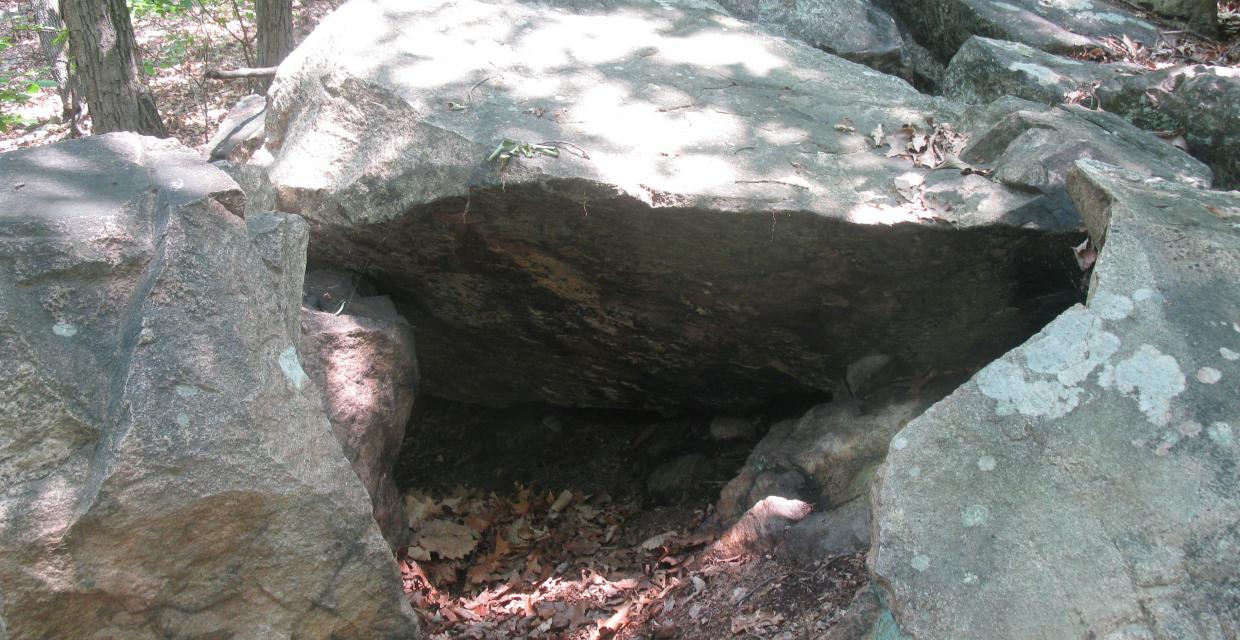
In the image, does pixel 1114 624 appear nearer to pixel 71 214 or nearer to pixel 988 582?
pixel 988 582

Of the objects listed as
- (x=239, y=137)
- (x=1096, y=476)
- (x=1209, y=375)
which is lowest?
(x=239, y=137)

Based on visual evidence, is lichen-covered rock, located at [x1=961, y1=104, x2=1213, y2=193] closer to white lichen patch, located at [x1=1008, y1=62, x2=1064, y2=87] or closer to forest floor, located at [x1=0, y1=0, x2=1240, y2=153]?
white lichen patch, located at [x1=1008, y1=62, x2=1064, y2=87]

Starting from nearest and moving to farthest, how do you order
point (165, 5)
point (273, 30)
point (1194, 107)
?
point (1194, 107) < point (273, 30) < point (165, 5)

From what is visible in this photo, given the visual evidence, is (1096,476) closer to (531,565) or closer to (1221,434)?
(1221,434)

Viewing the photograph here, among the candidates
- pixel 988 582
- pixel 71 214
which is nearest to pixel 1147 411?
pixel 988 582

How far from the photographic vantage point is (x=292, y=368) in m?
3.18

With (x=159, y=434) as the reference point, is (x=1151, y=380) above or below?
above

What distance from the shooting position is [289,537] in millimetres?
2986

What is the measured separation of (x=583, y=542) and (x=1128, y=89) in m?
3.36

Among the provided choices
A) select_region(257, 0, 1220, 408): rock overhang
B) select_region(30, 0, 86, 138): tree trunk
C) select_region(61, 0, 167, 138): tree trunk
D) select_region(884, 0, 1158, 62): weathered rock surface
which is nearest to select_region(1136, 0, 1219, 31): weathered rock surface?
select_region(884, 0, 1158, 62): weathered rock surface

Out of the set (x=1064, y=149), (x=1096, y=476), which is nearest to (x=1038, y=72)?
(x=1064, y=149)

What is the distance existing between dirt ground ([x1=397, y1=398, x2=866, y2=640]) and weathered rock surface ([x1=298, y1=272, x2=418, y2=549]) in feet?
1.50

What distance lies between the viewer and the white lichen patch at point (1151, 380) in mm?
2582

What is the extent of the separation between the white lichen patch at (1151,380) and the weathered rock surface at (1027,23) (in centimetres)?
327
